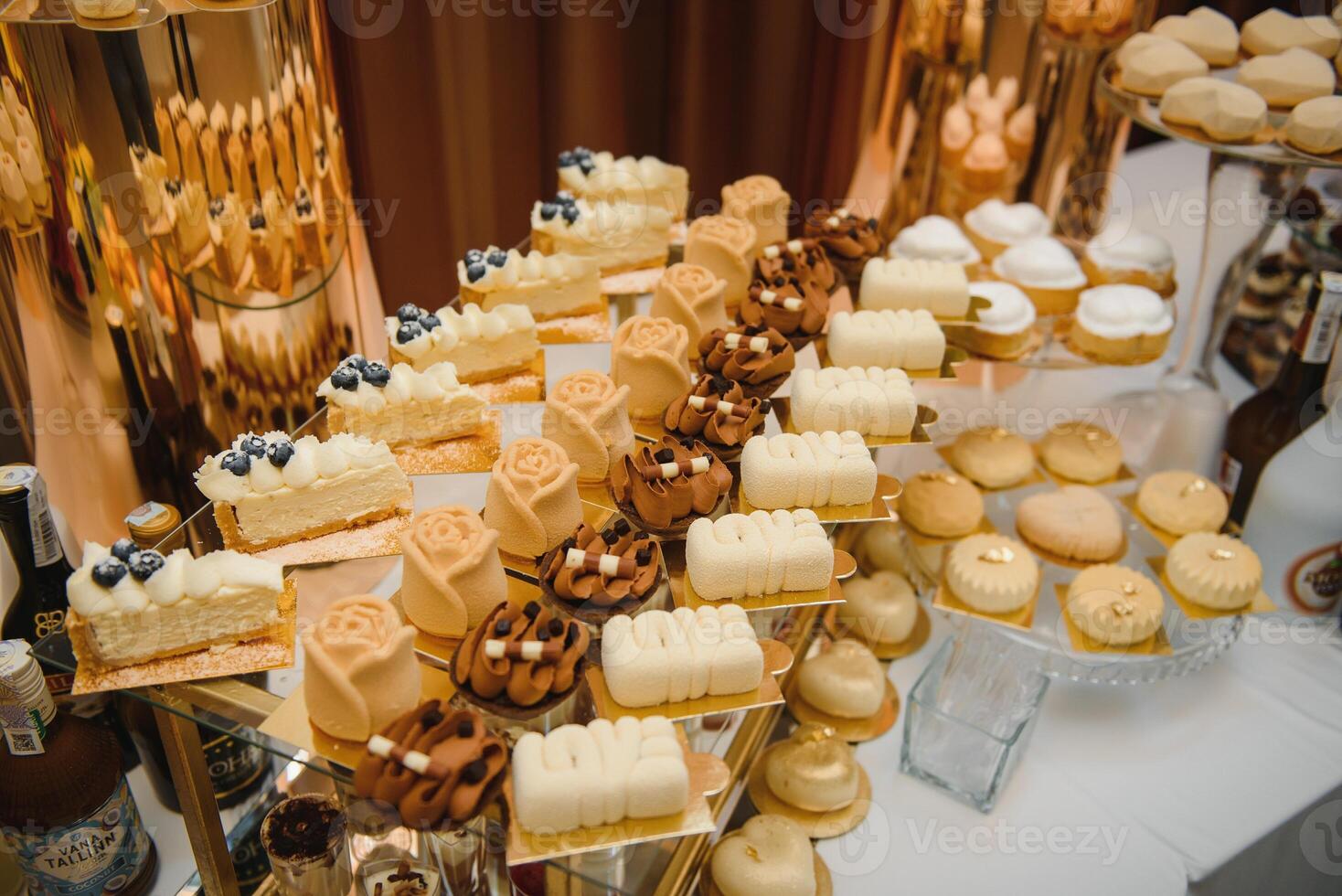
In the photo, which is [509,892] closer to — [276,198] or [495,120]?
[276,198]

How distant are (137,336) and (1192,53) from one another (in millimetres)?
2149

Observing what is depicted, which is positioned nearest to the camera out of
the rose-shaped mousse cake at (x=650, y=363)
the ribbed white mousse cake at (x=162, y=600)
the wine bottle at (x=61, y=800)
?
the ribbed white mousse cake at (x=162, y=600)

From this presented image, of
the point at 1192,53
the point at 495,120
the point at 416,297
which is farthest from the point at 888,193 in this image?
the point at 416,297

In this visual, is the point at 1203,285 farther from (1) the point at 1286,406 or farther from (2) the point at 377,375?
(2) the point at 377,375

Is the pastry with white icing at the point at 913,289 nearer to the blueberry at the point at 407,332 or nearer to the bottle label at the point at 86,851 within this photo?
the blueberry at the point at 407,332

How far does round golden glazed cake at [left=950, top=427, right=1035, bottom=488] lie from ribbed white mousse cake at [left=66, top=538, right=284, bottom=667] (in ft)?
4.88

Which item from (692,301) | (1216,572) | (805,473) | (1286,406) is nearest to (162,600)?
(805,473)

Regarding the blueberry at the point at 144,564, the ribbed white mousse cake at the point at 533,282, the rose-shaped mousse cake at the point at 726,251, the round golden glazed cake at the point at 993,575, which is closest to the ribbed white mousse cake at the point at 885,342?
the rose-shaped mousse cake at the point at 726,251

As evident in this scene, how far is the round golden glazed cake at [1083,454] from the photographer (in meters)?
2.26

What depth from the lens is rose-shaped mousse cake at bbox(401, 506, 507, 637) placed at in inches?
50.0

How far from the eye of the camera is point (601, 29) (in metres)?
2.56

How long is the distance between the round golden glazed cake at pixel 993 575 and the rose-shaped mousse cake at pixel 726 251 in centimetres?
66

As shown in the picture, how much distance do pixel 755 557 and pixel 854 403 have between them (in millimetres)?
417

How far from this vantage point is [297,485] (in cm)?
141
